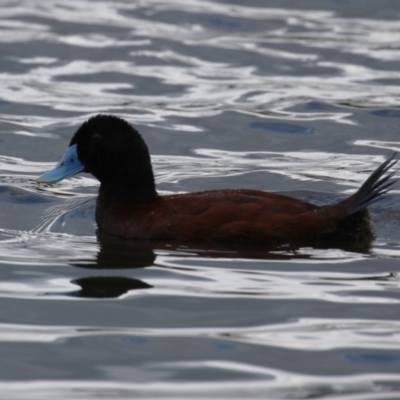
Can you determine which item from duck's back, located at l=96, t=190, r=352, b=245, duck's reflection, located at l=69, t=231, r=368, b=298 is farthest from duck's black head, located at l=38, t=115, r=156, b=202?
duck's reflection, located at l=69, t=231, r=368, b=298

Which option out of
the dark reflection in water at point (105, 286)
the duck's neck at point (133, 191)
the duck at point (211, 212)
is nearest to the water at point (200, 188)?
the dark reflection in water at point (105, 286)

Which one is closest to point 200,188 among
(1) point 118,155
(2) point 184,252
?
(1) point 118,155

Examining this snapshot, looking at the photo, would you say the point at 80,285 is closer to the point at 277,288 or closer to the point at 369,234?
the point at 277,288

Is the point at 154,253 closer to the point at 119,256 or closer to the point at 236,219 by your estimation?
the point at 119,256

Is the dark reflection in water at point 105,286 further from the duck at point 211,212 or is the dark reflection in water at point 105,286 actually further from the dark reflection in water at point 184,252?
the duck at point 211,212

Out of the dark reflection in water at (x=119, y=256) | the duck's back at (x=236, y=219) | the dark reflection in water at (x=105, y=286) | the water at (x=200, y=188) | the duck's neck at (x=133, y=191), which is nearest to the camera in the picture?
the water at (x=200, y=188)

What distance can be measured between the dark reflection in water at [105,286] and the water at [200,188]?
0.06 feet

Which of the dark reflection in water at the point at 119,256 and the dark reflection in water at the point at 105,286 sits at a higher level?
the dark reflection in water at the point at 119,256

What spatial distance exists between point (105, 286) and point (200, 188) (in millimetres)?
3197

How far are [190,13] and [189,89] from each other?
408cm

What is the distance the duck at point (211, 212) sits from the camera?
721cm

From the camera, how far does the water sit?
5.20m

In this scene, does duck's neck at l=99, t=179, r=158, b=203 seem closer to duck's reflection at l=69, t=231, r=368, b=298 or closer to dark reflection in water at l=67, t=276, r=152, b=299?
duck's reflection at l=69, t=231, r=368, b=298

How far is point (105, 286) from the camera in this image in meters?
6.46
